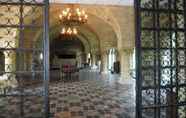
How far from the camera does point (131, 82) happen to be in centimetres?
1170

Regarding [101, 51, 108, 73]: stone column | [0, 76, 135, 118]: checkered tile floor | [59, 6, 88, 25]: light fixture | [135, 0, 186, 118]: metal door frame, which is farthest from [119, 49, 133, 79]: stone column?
[135, 0, 186, 118]: metal door frame

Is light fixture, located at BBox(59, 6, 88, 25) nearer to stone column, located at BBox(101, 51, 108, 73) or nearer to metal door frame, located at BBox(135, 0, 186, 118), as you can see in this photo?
stone column, located at BBox(101, 51, 108, 73)

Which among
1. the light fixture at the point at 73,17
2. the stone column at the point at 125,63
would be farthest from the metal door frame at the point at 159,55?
the light fixture at the point at 73,17

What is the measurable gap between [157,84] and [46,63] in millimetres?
1762

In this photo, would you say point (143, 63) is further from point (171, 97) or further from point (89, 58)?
point (89, 58)

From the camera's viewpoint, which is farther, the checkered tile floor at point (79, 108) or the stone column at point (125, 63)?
the stone column at point (125, 63)

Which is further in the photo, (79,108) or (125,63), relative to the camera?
(125,63)

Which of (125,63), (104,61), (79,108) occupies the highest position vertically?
(104,61)

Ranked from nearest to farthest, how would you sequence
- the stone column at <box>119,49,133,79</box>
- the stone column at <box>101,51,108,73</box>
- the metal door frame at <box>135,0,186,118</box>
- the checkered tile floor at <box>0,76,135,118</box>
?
the metal door frame at <box>135,0,186,118</box> < the checkered tile floor at <box>0,76,135,118</box> < the stone column at <box>119,49,133,79</box> < the stone column at <box>101,51,108,73</box>

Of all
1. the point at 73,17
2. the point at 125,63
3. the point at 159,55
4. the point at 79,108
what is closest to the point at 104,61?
the point at 125,63

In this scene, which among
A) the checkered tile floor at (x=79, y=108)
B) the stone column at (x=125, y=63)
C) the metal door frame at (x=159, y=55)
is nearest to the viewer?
the metal door frame at (x=159, y=55)

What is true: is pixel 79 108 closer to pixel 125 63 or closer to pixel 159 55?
pixel 159 55

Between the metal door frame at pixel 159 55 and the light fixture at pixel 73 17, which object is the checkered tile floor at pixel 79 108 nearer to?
the metal door frame at pixel 159 55

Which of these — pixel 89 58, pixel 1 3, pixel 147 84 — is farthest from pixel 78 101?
pixel 89 58
